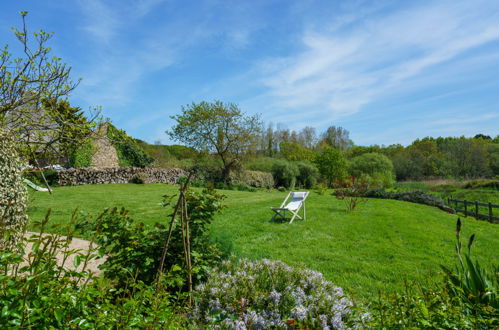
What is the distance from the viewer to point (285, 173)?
79.5 feet

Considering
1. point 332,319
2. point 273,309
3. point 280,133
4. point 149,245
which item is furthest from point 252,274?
point 280,133

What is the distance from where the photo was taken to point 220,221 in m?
8.40

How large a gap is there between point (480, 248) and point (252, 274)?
699 centimetres

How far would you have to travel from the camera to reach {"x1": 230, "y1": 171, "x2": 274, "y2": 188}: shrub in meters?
22.5

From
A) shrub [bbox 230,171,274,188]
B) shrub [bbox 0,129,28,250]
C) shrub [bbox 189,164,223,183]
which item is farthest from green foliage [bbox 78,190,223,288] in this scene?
shrub [bbox 230,171,274,188]

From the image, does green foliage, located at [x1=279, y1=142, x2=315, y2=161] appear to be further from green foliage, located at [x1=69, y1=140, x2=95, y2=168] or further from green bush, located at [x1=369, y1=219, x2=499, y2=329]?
green bush, located at [x1=369, y1=219, x2=499, y2=329]

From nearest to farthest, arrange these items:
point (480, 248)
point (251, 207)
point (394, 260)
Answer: point (394, 260) < point (480, 248) < point (251, 207)

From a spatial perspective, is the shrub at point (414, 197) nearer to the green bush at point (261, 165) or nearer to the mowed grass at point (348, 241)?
the mowed grass at point (348, 241)

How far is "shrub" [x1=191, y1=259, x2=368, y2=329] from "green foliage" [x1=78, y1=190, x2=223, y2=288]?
0.38 m

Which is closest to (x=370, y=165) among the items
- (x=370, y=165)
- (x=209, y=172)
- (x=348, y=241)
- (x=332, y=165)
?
(x=370, y=165)

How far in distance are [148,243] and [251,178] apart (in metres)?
19.7

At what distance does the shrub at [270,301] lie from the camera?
225cm

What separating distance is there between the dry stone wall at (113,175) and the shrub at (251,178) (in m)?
4.11

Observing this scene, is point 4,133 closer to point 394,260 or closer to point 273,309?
point 273,309
